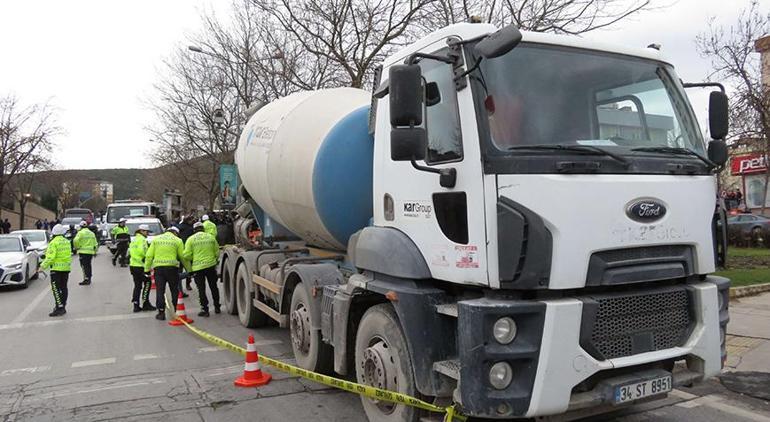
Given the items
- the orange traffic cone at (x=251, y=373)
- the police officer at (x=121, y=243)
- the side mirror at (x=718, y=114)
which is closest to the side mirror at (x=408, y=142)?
the side mirror at (x=718, y=114)

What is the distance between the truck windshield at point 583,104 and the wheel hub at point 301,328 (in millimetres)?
3177

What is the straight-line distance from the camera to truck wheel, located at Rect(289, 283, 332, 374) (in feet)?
18.6

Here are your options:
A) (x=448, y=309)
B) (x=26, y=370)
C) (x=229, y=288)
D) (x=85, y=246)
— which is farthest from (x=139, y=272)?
(x=448, y=309)

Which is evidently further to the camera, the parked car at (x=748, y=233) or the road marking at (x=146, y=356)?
the parked car at (x=748, y=233)

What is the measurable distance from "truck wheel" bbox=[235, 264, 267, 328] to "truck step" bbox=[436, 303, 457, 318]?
5.28 meters

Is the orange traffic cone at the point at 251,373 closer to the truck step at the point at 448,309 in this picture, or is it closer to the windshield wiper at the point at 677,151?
the truck step at the point at 448,309

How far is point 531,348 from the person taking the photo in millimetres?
3219

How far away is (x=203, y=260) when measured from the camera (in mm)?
10086

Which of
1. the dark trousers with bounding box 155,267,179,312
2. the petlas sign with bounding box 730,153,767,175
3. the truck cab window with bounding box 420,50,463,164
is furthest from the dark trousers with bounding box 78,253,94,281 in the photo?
the petlas sign with bounding box 730,153,767,175

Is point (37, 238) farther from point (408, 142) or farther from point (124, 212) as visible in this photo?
point (408, 142)

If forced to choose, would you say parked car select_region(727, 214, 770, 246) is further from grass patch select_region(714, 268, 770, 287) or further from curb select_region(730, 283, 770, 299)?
curb select_region(730, 283, 770, 299)

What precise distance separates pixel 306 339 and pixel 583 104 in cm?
364

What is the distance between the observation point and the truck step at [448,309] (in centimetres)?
355

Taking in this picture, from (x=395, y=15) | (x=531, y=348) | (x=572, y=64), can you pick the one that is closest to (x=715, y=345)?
(x=531, y=348)
